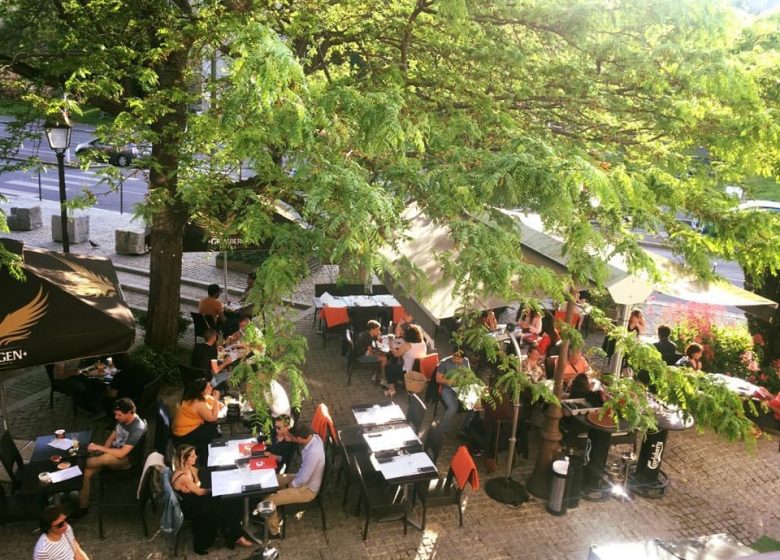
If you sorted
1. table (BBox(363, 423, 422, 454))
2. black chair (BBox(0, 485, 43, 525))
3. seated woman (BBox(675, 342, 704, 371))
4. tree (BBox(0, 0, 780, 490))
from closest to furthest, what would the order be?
tree (BBox(0, 0, 780, 490))
black chair (BBox(0, 485, 43, 525))
table (BBox(363, 423, 422, 454))
seated woman (BBox(675, 342, 704, 371))

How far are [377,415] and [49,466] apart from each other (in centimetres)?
423

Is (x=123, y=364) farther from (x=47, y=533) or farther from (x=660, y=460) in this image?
(x=660, y=460)

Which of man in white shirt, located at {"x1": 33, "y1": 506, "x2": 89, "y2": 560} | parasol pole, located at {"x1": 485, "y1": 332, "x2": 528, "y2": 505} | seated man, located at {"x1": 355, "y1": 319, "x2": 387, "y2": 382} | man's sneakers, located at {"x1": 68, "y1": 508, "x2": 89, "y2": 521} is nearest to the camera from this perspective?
man in white shirt, located at {"x1": 33, "y1": 506, "x2": 89, "y2": 560}

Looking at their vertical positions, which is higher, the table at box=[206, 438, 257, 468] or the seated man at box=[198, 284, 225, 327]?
the seated man at box=[198, 284, 225, 327]

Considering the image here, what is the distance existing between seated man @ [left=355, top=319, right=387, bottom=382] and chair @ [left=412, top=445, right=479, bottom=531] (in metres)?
3.73

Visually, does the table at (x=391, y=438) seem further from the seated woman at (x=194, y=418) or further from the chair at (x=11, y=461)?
the chair at (x=11, y=461)

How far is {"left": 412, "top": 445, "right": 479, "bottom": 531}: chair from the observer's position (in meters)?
7.68

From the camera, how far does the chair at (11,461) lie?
7.21m

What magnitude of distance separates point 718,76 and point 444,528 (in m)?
6.00

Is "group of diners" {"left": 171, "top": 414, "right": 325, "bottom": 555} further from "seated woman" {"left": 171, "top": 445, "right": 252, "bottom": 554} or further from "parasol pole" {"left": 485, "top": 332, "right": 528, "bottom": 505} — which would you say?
"parasol pole" {"left": 485, "top": 332, "right": 528, "bottom": 505}

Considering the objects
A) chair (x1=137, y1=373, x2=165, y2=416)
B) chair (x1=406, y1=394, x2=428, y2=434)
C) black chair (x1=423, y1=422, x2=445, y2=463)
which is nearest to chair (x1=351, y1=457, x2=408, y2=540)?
black chair (x1=423, y1=422, x2=445, y2=463)

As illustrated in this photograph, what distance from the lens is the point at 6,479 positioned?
26.4 feet

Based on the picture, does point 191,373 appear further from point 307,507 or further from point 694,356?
point 694,356

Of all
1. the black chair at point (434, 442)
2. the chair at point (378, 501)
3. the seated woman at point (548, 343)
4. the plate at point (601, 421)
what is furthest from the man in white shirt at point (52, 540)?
the seated woman at point (548, 343)
